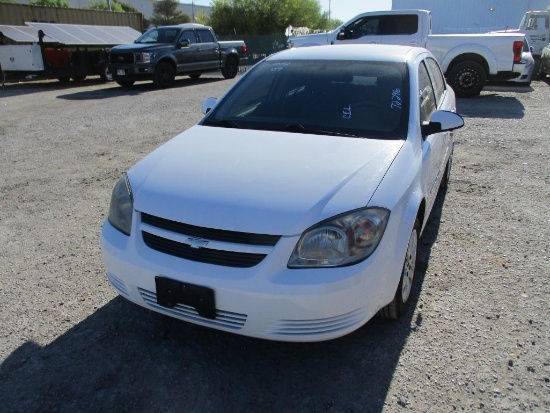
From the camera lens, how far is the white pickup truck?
10.8 meters

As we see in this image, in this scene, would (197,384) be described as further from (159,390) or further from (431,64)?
(431,64)

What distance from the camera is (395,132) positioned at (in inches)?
120

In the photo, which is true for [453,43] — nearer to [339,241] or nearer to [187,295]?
[339,241]

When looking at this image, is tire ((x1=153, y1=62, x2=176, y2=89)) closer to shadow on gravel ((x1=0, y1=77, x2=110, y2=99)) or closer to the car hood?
→ shadow on gravel ((x1=0, y1=77, x2=110, y2=99))

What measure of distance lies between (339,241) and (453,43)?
10.5 meters

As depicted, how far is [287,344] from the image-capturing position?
106 inches

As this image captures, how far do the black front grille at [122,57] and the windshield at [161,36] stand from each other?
1418 millimetres

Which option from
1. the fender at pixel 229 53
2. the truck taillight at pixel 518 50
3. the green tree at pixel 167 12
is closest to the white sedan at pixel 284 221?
the truck taillight at pixel 518 50

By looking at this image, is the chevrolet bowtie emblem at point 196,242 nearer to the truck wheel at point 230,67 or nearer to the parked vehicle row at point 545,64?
the truck wheel at point 230,67

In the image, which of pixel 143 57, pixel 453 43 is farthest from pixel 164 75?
pixel 453 43

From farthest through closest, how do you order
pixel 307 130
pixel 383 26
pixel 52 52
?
pixel 52 52 < pixel 383 26 < pixel 307 130

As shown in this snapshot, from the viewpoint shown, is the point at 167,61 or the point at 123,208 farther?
the point at 167,61

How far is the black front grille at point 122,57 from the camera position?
45.9ft

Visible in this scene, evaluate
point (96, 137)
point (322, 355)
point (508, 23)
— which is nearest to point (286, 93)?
point (322, 355)
